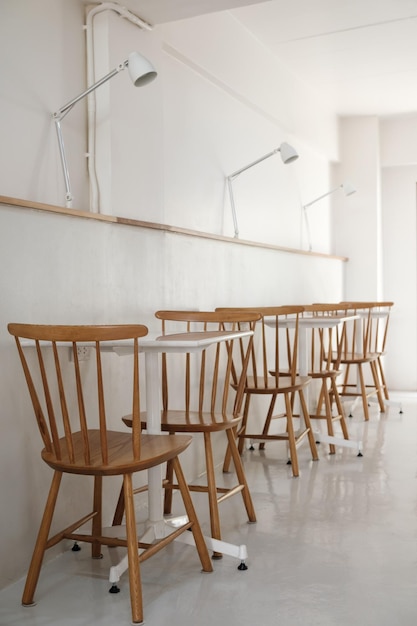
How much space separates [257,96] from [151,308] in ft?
6.86

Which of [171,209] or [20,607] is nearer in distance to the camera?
[20,607]

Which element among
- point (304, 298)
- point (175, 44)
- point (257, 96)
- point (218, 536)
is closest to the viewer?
point (218, 536)

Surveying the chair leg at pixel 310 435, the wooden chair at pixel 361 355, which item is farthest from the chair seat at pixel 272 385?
the wooden chair at pixel 361 355

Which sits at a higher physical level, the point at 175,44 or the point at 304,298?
the point at 175,44

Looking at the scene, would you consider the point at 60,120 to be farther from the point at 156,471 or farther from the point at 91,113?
the point at 156,471

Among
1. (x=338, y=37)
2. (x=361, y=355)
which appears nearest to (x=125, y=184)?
(x=338, y=37)

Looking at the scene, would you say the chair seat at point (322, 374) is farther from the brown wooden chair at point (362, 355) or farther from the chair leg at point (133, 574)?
the chair leg at point (133, 574)

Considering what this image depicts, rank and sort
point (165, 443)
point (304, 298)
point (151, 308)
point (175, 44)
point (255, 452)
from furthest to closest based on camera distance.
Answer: point (304, 298), point (255, 452), point (175, 44), point (151, 308), point (165, 443)

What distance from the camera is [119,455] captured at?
204 cm

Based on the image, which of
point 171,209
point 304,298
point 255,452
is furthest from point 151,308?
point 304,298

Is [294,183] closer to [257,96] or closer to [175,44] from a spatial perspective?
[257,96]

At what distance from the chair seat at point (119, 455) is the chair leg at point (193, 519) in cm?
10

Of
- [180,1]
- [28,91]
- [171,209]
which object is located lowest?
[171,209]

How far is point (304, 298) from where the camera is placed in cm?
546
